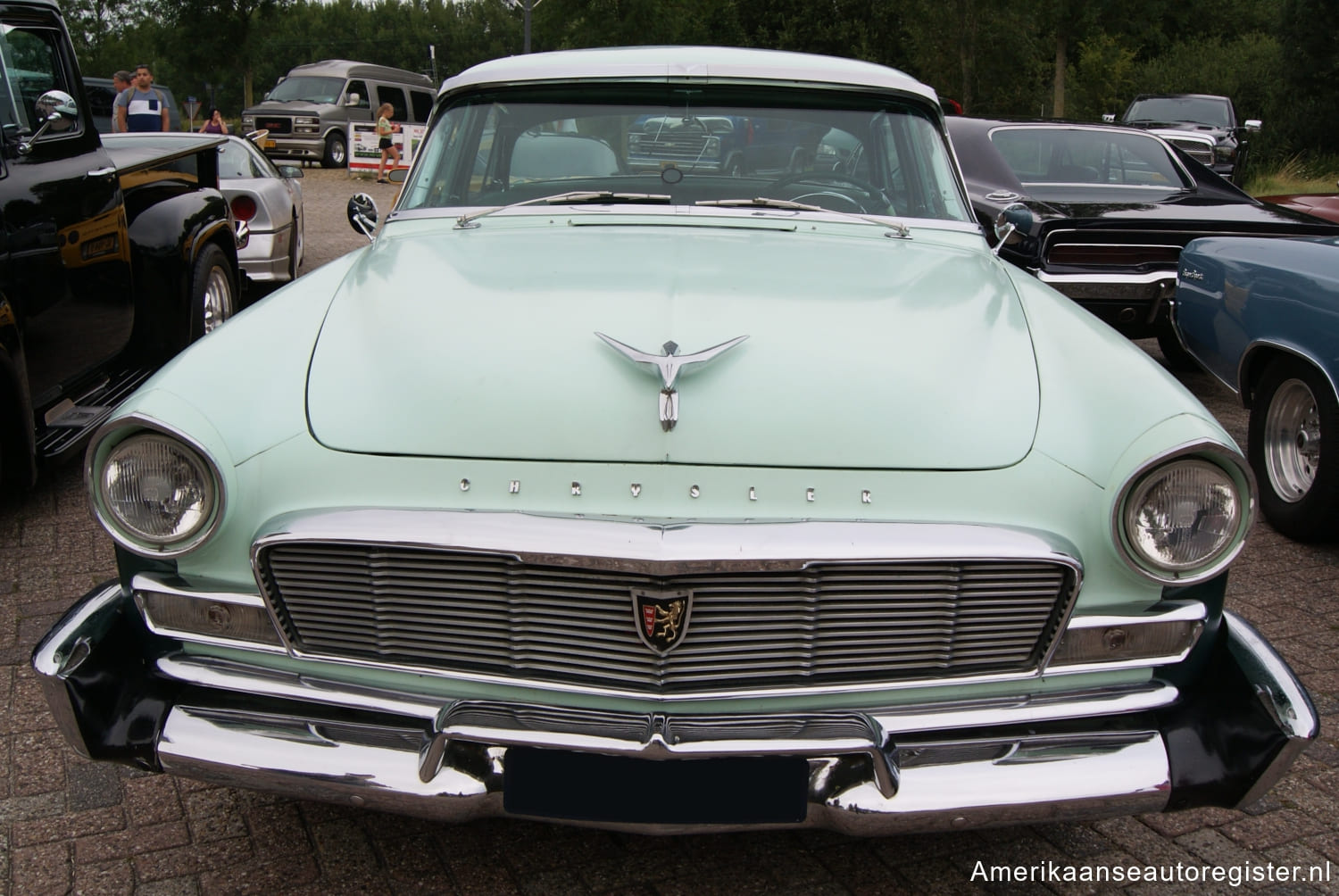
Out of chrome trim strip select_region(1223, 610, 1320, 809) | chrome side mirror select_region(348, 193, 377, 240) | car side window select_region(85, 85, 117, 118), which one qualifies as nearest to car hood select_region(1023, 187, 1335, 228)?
chrome side mirror select_region(348, 193, 377, 240)

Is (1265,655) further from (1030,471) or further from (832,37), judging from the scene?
(832,37)

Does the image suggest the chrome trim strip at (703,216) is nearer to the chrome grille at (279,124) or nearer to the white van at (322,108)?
the white van at (322,108)

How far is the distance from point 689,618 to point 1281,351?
3.39 metres

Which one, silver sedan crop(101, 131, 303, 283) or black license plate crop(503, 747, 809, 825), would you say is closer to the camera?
A: black license plate crop(503, 747, 809, 825)

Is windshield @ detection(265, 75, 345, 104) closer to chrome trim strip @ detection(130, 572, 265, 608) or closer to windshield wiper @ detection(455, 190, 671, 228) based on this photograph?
windshield wiper @ detection(455, 190, 671, 228)

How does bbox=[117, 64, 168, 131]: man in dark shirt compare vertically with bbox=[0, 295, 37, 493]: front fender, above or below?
below

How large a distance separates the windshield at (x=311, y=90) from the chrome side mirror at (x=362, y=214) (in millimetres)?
22236

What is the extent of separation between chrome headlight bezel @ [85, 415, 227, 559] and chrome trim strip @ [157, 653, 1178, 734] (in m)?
0.23

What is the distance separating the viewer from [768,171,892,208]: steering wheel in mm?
3285

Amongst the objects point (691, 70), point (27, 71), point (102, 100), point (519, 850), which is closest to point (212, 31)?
point (102, 100)

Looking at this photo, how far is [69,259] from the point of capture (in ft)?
14.5

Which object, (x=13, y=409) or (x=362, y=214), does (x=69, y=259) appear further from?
(x=362, y=214)

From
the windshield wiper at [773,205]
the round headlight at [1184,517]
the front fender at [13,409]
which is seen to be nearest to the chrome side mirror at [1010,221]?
the windshield wiper at [773,205]

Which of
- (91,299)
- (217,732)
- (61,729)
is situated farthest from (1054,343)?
(91,299)
